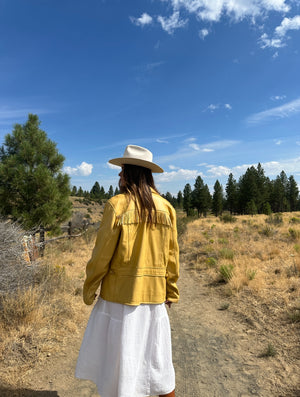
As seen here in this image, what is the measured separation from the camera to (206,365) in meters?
3.03

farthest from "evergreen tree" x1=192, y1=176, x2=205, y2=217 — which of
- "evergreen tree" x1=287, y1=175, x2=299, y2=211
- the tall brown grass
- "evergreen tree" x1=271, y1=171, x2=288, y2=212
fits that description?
the tall brown grass

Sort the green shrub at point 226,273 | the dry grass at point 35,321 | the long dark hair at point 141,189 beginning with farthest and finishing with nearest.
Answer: the green shrub at point 226,273, the dry grass at point 35,321, the long dark hair at point 141,189

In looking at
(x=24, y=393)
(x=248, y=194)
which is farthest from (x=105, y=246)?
(x=248, y=194)

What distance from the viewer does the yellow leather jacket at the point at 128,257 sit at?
1.74 m

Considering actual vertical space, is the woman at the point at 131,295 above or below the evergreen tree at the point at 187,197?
below

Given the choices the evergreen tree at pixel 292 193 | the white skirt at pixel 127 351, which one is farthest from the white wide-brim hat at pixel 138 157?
the evergreen tree at pixel 292 193

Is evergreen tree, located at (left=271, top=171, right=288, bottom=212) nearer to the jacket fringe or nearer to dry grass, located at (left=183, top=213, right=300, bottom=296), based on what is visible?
dry grass, located at (left=183, top=213, right=300, bottom=296)

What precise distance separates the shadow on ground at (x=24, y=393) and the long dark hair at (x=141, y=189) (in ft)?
7.03

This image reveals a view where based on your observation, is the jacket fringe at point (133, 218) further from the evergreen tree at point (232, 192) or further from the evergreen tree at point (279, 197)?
the evergreen tree at point (279, 197)

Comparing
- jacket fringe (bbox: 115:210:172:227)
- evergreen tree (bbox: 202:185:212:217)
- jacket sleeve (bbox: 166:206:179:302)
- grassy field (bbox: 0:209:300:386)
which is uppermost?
evergreen tree (bbox: 202:185:212:217)

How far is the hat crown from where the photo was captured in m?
1.93

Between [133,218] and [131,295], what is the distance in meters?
0.55

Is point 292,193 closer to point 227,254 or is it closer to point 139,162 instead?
point 227,254

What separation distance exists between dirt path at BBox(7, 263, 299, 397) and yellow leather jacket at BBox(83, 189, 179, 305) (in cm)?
150
